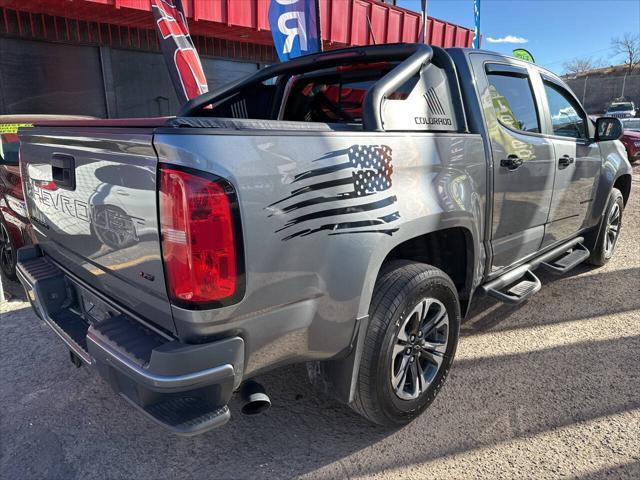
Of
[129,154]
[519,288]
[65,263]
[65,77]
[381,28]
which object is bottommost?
[519,288]

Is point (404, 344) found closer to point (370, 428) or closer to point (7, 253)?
point (370, 428)

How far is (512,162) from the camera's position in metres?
3.13

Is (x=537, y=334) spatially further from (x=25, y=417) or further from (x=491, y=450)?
(x=25, y=417)

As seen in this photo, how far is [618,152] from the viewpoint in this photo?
4.97 metres

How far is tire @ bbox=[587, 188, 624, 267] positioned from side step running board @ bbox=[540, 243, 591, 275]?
0.36m

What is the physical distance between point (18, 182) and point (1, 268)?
4.27 feet

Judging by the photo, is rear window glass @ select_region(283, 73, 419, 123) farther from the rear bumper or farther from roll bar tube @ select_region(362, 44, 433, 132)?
the rear bumper

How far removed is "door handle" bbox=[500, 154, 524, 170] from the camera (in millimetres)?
3071

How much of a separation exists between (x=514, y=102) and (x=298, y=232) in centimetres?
235

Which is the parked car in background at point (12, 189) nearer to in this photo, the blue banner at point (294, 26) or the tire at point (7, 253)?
the tire at point (7, 253)

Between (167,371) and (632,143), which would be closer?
(167,371)

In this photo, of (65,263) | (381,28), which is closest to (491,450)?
(65,263)

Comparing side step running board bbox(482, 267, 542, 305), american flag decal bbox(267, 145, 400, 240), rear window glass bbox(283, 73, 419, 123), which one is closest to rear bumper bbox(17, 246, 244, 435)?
american flag decal bbox(267, 145, 400, 240)

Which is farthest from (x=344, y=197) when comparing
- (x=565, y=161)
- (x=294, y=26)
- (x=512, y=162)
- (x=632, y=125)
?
(x=632, y=125)
